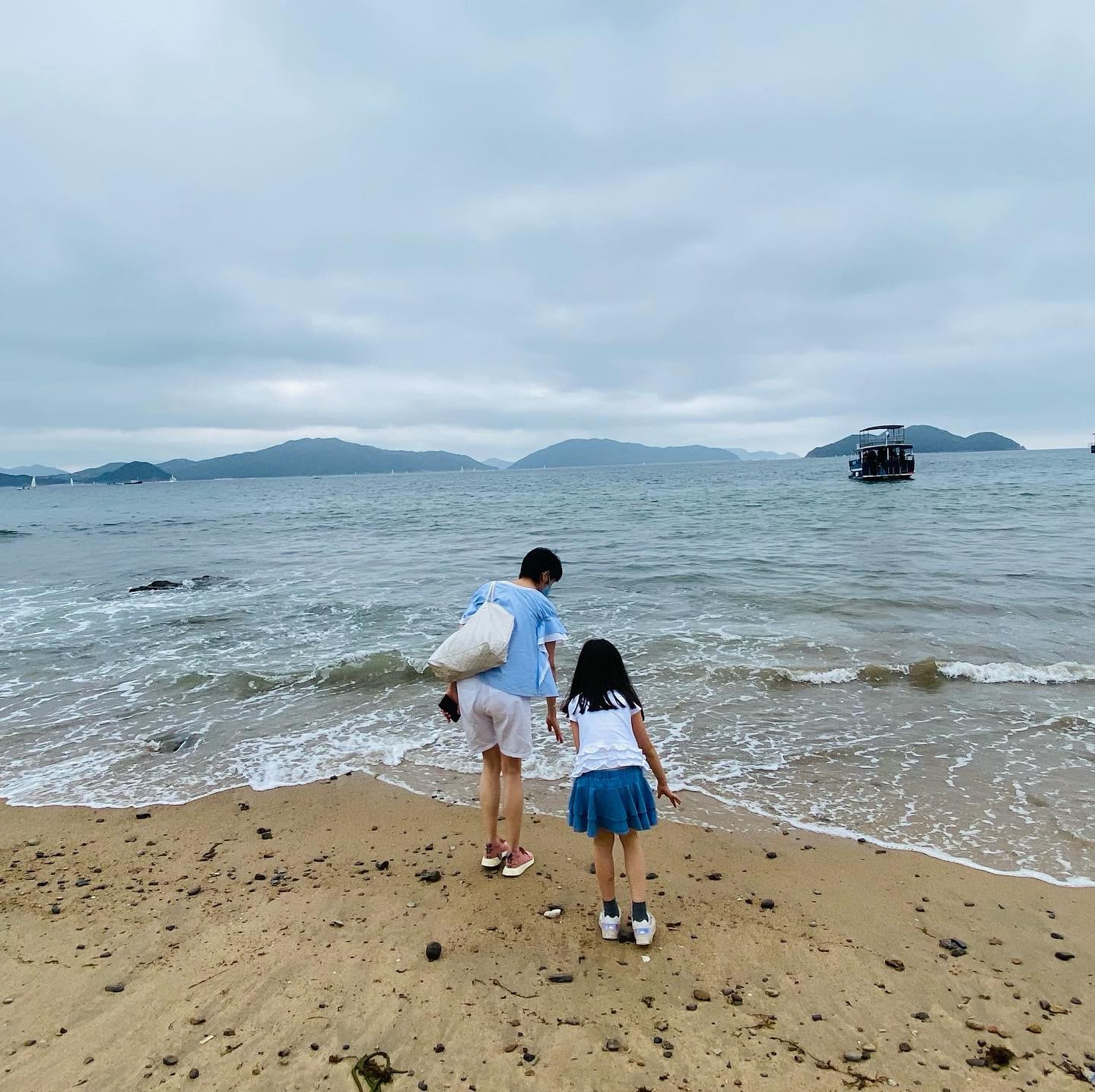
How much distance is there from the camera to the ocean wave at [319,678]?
9.13 m

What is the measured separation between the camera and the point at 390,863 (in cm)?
467

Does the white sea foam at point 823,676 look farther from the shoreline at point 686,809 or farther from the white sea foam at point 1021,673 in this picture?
the shoreline at point 686,809

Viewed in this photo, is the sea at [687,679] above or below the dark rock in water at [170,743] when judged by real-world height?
above

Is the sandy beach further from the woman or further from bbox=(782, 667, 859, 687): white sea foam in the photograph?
bbox=(782, 667, 859, 687): white sea foam

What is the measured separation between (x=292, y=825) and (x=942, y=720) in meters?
6.66

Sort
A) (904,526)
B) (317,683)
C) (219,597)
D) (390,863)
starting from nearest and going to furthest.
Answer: (390,863)
(317,683)
(219,597)
(904,526)

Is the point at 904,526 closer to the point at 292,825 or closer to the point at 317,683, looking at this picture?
the point at 317,683

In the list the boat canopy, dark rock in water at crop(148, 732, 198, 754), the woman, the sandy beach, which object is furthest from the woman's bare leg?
the boat canopy

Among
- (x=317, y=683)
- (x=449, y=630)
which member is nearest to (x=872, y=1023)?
(x=317, y=683)

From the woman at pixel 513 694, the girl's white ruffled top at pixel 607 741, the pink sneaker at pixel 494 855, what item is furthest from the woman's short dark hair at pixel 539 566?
the pink sneaker at pixel 494 855

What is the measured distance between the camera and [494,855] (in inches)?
177

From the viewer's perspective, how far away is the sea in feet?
19.2

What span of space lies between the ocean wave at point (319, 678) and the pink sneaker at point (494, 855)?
16.2 feet

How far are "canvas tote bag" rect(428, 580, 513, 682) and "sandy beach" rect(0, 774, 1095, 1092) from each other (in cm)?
146
